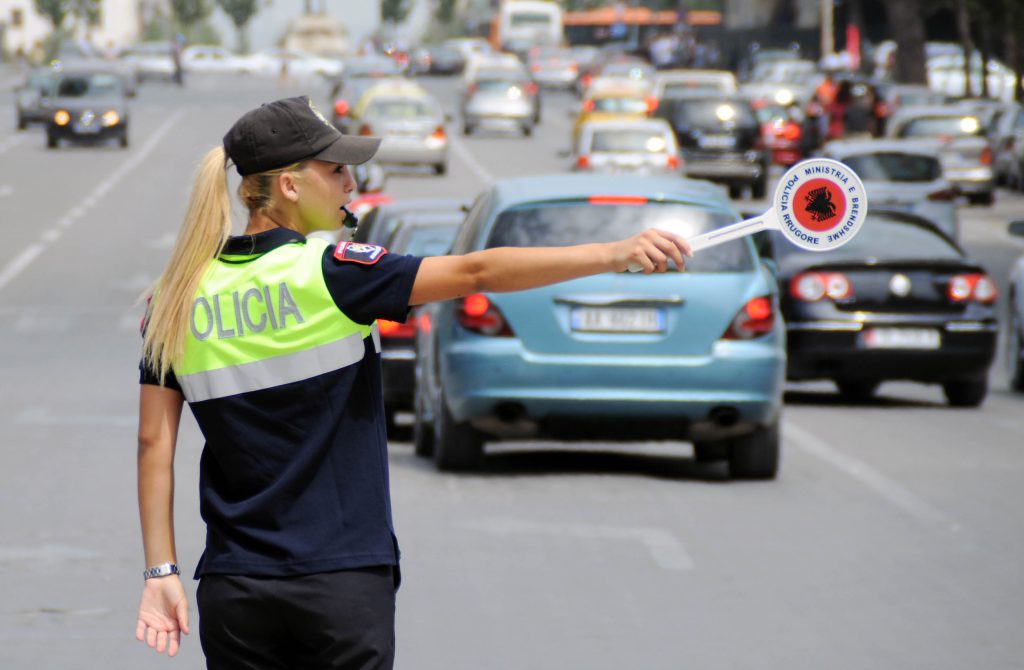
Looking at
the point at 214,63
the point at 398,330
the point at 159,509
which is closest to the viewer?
the point at 159,509

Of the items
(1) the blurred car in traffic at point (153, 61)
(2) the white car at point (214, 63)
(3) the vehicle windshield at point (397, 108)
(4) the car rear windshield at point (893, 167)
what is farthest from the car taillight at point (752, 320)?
(2) the white car at point (214, 63)

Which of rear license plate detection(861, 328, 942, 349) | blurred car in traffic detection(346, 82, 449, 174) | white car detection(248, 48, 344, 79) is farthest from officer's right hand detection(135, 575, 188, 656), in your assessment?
white car detection(248, 48, 344, 79)

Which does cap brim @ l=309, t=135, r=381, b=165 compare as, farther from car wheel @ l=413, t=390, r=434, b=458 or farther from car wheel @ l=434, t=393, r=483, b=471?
car wheel @ l=413, t=390, r=434, b=458

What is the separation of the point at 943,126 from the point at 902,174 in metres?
11.6

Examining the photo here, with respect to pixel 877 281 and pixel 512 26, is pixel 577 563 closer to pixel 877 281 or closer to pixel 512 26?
pixel 877 281

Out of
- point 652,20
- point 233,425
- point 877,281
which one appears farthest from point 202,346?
point 652,20

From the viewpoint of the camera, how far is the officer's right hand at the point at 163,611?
166 inches

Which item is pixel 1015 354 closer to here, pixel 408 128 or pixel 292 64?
pixel 408 128

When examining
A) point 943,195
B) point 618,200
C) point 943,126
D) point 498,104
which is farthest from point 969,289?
point 498,104

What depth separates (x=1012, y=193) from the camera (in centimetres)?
4353

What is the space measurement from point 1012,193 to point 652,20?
72.8 meters

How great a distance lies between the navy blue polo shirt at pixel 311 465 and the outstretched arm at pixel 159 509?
16 centimetres

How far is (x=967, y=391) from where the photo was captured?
16.4 m

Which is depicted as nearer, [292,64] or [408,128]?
[408,128]
